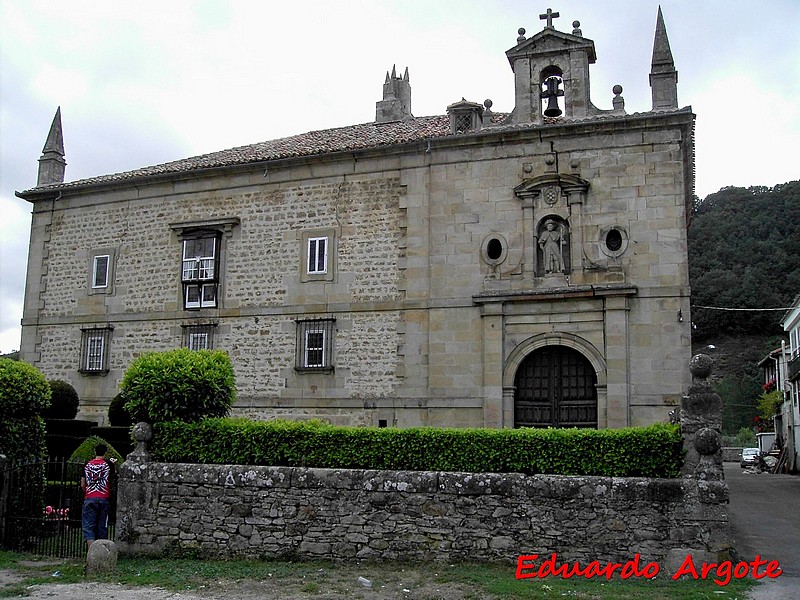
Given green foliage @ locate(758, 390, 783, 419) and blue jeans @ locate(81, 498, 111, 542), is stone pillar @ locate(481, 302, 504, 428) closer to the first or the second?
blue jeans @ locate(81, 498, 111, 542)

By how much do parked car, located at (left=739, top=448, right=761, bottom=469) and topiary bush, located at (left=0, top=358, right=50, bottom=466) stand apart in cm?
3533

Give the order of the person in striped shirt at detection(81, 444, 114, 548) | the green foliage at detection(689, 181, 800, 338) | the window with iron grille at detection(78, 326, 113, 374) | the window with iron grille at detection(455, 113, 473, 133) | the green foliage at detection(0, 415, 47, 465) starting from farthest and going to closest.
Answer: the green foliage at detection(689, 181, 800, 338) < the window with iron grille at detection(78, 326, 113, 374) < the window with iron grille at detection(455, 113, 473, 133) < the green foliage at detection(0, 415, 47, 465) < the person in striped shirt at detection(81, 444, 114, 548)

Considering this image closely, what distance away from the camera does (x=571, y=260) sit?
60.8ft

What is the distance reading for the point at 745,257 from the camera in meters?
64.6

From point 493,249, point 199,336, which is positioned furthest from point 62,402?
point 493,249

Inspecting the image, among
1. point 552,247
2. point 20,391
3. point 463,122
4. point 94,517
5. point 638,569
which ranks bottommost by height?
point 638,569

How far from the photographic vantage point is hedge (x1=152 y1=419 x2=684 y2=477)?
10227mm

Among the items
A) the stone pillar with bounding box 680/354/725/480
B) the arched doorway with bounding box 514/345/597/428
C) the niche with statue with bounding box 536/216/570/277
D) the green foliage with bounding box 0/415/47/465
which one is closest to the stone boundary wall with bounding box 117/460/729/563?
the stone pillar with bounding box 680/354/725/480

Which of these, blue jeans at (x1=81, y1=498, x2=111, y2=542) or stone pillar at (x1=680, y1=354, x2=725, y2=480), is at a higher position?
stone pillar at (x1=680, y1=354, x2=725, y2=480)

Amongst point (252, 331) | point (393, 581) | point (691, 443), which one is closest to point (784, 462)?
point (252, 331)

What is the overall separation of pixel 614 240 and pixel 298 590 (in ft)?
39.8

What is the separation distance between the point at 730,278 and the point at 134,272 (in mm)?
52744

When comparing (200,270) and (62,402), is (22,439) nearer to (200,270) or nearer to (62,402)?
(62,402)

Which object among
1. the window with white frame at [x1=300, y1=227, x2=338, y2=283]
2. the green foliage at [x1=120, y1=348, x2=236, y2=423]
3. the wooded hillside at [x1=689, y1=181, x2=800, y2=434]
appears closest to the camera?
the green foliage at [x1=120, y1=348, x2=236, y2=423]
